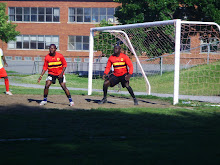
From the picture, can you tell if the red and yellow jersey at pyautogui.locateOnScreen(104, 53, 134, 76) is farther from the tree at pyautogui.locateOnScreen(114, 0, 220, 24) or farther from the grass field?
the tree at pyautogui.locateOnScreen(114, 0, 220, 24)

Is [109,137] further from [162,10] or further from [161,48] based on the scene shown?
[162,10]

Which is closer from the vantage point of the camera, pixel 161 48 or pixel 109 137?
pixel 109 137

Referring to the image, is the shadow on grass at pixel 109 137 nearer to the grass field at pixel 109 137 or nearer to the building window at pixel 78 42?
the grass field at pixel 109 137

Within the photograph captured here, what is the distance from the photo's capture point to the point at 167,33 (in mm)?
16125

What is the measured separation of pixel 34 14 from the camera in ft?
161

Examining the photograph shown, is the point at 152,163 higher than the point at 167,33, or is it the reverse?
the point at 167,33

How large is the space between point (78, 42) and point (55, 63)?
36866 mm

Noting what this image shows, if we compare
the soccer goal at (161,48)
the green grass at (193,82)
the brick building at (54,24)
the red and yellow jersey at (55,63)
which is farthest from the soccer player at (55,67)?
the brick building at (54,24)

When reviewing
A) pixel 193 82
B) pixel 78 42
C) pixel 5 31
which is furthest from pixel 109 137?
pixel 78 42

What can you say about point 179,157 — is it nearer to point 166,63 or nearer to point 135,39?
point 135,39

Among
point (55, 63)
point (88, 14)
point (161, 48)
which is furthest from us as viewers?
point (88, 14)

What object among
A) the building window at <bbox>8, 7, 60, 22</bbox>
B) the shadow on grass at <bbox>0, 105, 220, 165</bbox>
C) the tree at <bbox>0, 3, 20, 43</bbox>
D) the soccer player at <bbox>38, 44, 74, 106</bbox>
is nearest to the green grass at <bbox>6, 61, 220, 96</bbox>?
the shadow on grass at <bbox>0, 105, 220, 165</bbox>

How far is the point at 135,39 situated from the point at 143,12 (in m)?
9.60

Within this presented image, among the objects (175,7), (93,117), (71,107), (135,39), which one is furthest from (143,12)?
(93,117)
